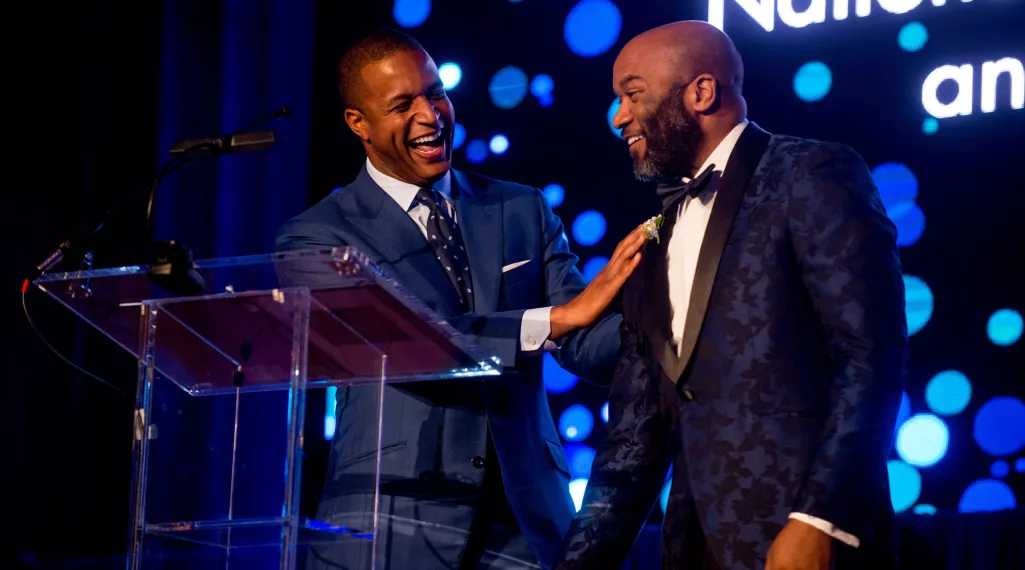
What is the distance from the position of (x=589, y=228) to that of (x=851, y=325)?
237cm

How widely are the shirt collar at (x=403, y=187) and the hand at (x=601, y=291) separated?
555 millimetres

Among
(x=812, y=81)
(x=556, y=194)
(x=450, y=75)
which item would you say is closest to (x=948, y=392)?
(x=812, y=81)

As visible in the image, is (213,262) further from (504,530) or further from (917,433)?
(917,433)

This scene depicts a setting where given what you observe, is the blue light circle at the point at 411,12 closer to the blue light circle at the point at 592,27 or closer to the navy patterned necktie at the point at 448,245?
the blue light circle at the point at 592,27

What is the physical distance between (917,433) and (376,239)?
6.07 feet

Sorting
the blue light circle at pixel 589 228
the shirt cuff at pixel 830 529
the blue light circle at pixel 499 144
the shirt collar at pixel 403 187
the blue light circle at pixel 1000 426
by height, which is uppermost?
the blue light circle at pixel 499 144

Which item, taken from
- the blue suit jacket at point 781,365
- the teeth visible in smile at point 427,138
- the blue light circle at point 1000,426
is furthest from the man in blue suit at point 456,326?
the blue light circle at point 1000,426

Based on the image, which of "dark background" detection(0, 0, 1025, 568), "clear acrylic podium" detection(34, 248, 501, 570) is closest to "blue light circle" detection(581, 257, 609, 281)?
"dark background" detection(0, 0, 1025, 568)

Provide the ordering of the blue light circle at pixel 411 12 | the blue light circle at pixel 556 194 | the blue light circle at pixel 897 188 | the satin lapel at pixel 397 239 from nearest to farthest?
the satin lapel at pixel 397 239 < the blue light circle at pixel 897 188 < the blue light circle at pixel 556 194 < the blue light circle at pixel 411 12

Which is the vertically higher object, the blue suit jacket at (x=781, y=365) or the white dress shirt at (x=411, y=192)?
the white dress shirt at (x=411, y=192)

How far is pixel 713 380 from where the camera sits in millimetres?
2000

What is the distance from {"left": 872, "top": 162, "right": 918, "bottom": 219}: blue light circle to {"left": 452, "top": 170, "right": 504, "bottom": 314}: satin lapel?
149cm

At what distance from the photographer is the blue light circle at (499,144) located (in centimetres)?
446

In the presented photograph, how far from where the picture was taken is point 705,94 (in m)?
2.29
